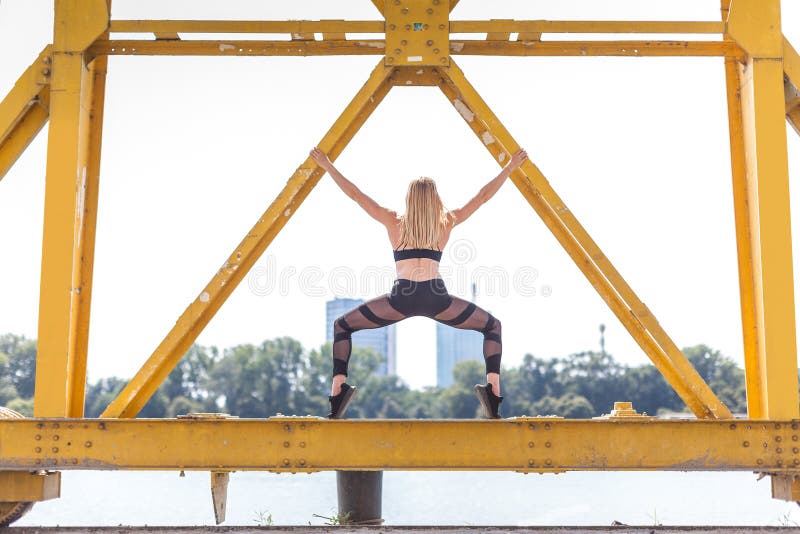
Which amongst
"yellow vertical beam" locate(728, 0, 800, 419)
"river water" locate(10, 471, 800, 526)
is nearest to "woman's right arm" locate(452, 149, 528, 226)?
"yellow vertical beam" locate(728, 0, 800, 419)

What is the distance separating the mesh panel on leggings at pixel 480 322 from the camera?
604 cm

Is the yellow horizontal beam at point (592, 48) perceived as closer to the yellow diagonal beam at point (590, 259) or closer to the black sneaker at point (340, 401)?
the yellow diagonal beam at point (590, 259)

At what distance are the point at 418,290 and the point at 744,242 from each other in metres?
2.28

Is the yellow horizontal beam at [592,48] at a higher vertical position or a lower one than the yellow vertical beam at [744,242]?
higher

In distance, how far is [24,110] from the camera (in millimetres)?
6477

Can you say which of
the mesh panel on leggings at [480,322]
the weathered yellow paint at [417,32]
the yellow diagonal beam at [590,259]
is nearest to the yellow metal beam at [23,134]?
the weathered yellow paint at [417,32]

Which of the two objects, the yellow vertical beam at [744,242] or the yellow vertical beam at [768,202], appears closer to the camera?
the yellow vertical beam at [768,202]

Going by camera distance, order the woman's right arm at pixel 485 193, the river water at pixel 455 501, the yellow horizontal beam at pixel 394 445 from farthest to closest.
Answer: the river water at pixel 455 501, the woman's right arm at pixel 485 193, the yellow horizontal beam at pixel 394 445

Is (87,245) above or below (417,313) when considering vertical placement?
above

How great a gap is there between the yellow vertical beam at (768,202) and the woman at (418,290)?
5.46ft

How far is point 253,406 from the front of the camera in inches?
4156

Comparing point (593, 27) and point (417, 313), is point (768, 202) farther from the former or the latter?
point (417, 313)

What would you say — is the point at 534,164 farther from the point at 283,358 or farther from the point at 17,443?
the point at 283,358

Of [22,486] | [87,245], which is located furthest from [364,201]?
[22,486]
